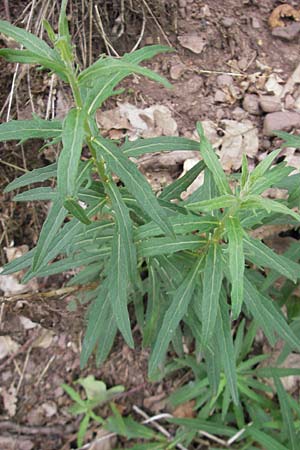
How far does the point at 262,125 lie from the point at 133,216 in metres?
1.62

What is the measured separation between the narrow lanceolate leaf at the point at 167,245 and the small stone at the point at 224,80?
194 cm

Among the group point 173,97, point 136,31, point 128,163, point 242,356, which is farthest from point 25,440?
point 136,31

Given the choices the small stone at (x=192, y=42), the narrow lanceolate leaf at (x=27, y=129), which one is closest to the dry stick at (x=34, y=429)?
the narrow lanceolate leaf at (x=27, y=129)

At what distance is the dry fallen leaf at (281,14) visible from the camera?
3.81 metres

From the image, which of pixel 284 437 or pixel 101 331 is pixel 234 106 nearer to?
pixel 101 331

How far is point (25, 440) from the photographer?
3416 mm

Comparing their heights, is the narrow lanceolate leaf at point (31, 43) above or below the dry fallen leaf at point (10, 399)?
above

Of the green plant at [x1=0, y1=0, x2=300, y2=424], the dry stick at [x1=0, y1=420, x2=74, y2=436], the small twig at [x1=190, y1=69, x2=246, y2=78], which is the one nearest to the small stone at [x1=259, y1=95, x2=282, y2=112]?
the small twig at [x1=190, y1=69, x2=246, y2=78]

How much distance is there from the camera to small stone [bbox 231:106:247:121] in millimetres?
3657

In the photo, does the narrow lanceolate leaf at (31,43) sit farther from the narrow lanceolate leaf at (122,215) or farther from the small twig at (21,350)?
the small twig at (21,350)

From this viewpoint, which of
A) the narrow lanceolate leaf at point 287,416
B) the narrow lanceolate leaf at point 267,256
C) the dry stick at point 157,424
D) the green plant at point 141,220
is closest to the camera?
the green plant at point 141,220

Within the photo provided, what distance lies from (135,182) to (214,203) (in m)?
0.31

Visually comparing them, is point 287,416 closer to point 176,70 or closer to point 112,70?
point 112,70

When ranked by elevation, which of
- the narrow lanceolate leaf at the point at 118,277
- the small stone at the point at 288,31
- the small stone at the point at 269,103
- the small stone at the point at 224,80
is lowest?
the narrow lanceolate leaf at the point at 118,277
